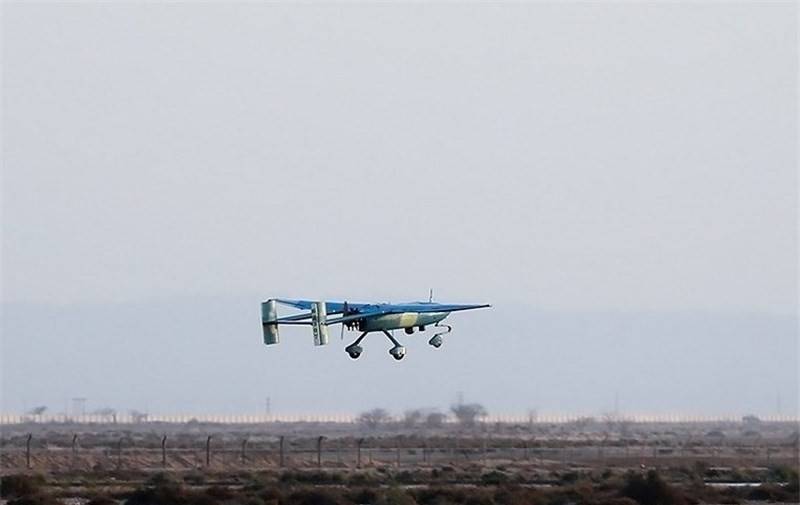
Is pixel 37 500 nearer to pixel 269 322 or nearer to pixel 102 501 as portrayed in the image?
pixel 102 501

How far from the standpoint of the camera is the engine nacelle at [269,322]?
46.9 metres

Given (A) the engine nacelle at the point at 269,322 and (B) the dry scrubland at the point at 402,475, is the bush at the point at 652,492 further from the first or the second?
(A) the engine nacelle at the point at 269,322

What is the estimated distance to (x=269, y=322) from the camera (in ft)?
154

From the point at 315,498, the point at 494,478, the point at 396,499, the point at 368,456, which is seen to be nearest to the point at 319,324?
the point at 396,499

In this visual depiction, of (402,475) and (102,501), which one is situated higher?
(402,475)

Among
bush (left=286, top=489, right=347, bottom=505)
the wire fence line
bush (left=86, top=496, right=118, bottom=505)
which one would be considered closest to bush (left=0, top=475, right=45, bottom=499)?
bush (left=86, top=496, right=118, bottom=505)

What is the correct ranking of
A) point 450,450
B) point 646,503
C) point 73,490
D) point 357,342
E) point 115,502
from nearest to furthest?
point 357,342, point 115,502, point 646,503, point 73,490, point 450,450

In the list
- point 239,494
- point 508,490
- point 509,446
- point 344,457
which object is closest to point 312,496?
point 239,494

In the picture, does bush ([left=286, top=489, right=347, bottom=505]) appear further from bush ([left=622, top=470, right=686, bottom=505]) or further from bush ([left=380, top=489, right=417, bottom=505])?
bush ([left=622, top=470, right=686, bottom=505])

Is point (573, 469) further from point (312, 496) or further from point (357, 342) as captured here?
point (357, 342)

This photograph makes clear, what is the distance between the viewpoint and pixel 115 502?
85.3m

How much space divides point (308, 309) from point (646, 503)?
4658 centimetres

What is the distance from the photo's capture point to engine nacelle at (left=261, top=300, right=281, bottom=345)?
46.9m

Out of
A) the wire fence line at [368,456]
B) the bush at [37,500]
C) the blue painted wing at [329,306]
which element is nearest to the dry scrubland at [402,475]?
the bush at [37,500]
